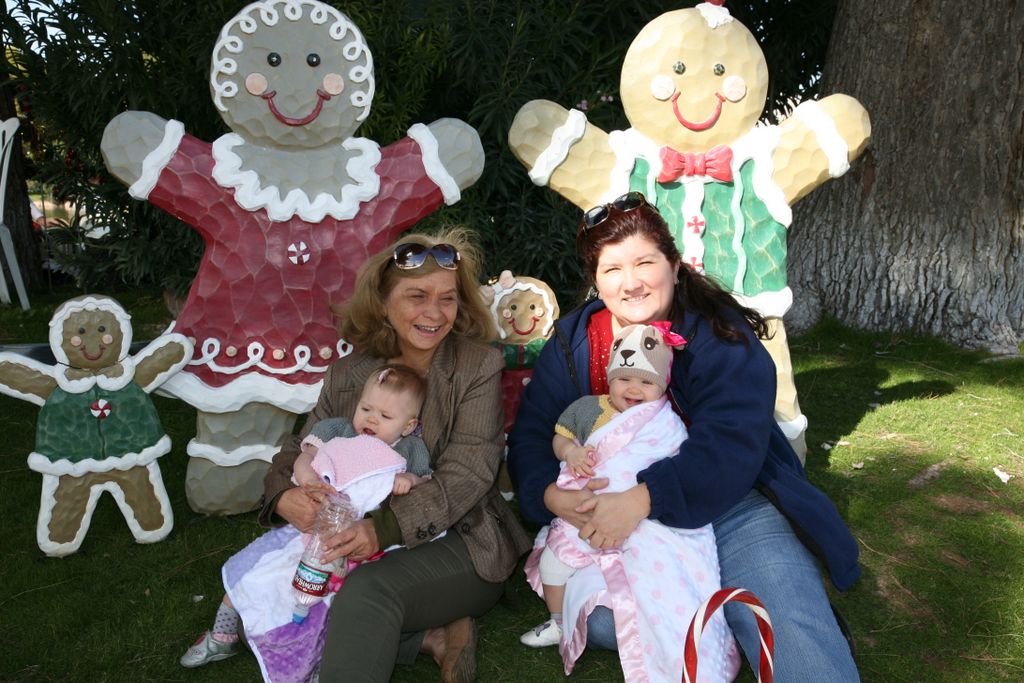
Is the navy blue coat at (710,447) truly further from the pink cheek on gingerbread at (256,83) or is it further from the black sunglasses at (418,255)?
the pink cheek on gingerbread at (256,83)

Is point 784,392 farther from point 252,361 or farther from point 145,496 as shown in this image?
point 145,496

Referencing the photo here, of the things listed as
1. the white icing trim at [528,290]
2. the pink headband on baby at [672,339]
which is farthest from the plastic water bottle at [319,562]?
the white icing trim at [528,290]

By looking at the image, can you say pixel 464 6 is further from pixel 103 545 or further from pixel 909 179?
pixel 103 545

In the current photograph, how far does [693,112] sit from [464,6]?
2158mm

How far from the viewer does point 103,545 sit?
10.00ft

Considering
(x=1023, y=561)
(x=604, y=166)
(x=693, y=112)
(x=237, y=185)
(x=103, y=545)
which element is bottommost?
(x=103, y=545)

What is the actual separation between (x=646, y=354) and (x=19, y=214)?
20.1ft

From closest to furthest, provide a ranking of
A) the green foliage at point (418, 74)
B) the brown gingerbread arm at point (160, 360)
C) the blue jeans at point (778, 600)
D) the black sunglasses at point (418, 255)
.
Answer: the blue jeans at point (778, 600), the black sunglasses at point (418, 255), the brown gingerbread arm at point (160, 360), the green foliage at point (418, 74)

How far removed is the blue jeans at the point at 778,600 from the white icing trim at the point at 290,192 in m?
1.64

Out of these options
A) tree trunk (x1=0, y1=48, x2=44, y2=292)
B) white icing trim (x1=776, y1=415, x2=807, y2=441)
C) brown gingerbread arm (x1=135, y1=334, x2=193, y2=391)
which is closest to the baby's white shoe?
white icing trim (x1=776, y1=415, x2=807, y2=441)

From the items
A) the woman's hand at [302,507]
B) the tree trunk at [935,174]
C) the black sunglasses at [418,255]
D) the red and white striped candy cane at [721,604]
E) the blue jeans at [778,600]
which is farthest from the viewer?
the tree trunk at [935,174]

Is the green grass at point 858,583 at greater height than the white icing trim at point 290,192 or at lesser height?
lesser

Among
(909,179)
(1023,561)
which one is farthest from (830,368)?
(1023,561)

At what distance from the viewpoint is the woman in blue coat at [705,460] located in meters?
2.16
